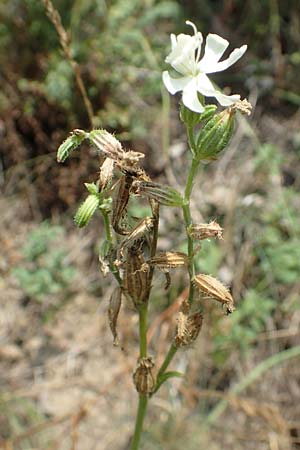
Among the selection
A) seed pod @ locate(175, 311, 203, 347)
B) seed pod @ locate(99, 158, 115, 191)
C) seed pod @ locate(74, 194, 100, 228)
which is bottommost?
seed pod @ locate(175, 311, 203, 347)

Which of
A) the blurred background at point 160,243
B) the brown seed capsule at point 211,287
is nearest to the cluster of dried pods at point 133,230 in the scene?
the brown seed capsule at point 211,287

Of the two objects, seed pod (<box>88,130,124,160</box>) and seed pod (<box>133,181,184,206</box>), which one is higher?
seed pod (<box>88,130,124,160</box>)

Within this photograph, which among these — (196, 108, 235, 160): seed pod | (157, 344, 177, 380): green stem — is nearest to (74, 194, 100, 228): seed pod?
(196, 108, 235, 160): seed pod

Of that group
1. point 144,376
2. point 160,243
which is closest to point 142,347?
point 144,376

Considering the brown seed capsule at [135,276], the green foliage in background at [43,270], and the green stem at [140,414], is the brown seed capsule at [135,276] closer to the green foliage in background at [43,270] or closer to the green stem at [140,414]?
the green stem at [140,414]

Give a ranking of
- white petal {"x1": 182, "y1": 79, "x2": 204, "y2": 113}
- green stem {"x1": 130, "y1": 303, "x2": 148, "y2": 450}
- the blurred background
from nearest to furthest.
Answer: white petal {"x1": 182, "y1": 79, "x2": 204, "y2": 113} → green stem {"x1": 130, "y1": 303, "x2": 148, "y2": 450} → the blurred background

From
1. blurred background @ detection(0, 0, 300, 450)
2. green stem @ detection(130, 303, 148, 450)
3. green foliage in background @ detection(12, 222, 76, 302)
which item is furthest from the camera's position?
green foliage in background @ detection(12, 222, 76, 302)

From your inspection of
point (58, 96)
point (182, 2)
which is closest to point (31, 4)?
point (58, 96)

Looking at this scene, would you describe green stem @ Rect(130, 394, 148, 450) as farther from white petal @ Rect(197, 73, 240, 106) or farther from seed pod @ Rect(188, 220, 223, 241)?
white petal @ Rect(197, 73, 240, 106)
